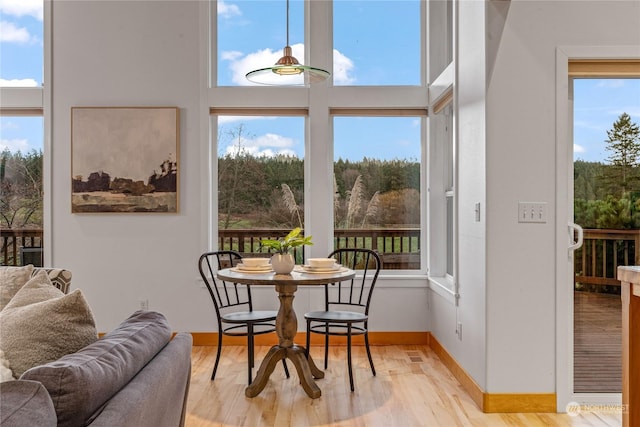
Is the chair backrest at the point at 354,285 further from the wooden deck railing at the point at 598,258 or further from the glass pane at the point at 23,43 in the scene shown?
the glass pane at the point at 23,43

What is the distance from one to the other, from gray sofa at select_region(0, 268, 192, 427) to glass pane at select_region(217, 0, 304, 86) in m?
3.30

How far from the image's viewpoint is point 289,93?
4727 millimetres

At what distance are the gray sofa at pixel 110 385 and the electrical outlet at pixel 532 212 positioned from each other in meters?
2.09

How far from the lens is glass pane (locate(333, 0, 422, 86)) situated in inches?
189

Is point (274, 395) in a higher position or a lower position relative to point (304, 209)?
lower

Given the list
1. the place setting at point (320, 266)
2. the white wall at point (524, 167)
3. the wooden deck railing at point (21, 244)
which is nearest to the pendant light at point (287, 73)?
the white wall at point (524, 167)

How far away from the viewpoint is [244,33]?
15.9ft

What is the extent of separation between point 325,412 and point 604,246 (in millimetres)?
1927

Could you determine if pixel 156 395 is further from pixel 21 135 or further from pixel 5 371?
pixel 21 135

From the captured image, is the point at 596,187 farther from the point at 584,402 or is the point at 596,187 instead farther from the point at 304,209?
the point at 304,209

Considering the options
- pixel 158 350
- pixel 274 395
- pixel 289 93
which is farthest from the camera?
pixel 289 93

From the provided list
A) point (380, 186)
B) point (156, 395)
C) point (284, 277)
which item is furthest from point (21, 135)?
point (156, 395)

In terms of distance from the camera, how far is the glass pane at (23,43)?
4812mm

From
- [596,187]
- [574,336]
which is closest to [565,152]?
[596,187]
